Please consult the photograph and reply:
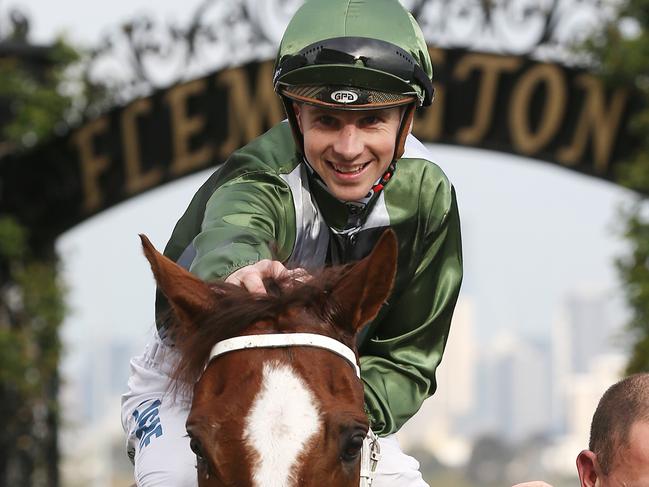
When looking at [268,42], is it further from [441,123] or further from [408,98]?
[408,98]

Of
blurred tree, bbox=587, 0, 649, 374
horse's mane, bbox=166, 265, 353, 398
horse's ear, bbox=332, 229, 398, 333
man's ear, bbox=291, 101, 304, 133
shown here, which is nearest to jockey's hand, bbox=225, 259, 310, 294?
horse's mane, bbox=166, 265, 353, 398

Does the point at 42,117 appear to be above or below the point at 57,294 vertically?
above

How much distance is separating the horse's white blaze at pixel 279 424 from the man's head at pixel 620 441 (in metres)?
0.89

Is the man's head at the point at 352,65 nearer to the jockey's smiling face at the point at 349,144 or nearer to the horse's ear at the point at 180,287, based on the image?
the jockey's smiling face at the point at 349,144

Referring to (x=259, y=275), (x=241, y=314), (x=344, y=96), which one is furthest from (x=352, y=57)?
(x=241, y=314)

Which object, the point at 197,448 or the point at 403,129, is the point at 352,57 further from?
the point at 197,448

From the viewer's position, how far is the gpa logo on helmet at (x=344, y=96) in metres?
4.75

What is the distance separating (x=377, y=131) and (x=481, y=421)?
611 feet

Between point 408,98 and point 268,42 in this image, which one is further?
point 268,42

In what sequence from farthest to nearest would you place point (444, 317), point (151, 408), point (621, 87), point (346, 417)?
1. point (621, 87)
2. point (444, 317)
3. point (151, 408)
4. point (346, 417)

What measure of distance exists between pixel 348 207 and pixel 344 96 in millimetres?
409

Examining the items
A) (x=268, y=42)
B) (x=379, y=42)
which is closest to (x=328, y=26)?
(x=379, y=42)

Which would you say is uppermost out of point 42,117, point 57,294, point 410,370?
point 410,370

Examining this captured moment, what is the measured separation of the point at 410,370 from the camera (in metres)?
5.07
